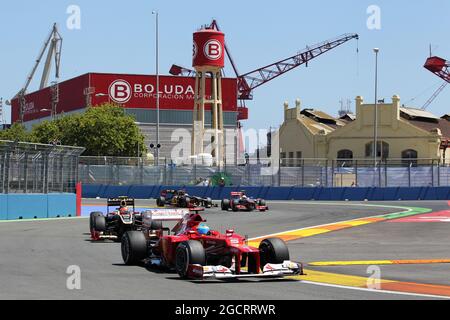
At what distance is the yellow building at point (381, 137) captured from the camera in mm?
81500

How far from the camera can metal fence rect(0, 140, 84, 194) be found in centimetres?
3253

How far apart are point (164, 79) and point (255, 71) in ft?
98.0

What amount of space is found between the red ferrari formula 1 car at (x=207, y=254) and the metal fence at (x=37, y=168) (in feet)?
54.4

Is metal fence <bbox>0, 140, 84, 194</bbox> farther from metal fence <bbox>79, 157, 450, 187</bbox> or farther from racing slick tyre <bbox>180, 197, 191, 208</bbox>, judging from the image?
metal fence <bbox>79, 157, 450, 187</bbox>

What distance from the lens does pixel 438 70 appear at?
111375 mm

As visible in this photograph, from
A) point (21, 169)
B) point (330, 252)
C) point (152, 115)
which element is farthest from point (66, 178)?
point (152, 115)

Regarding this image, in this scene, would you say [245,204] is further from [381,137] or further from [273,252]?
[381,137]

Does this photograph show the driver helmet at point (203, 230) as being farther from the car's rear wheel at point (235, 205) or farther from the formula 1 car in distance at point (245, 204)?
the car's rear wheel at point (235, 205)

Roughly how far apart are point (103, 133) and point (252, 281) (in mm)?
69616

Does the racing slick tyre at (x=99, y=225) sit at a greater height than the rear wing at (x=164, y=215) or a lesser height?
lesser

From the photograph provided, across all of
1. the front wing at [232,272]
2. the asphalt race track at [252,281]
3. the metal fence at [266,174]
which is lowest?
the asphalt race track at [252,281]

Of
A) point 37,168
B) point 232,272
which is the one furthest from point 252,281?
point 37,168

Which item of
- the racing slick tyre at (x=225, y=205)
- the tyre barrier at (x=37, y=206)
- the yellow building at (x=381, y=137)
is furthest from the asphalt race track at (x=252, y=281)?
the yellow building at (x=381, y=137)

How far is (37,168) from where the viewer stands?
113 ft
